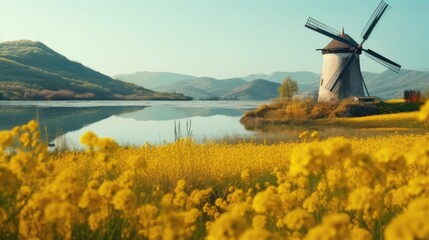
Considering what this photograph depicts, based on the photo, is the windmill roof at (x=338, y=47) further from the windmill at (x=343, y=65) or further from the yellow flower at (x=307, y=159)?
the yellow flower at (x=307, y=159)

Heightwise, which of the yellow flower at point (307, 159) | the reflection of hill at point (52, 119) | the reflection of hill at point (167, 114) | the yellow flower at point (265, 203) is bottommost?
the reflection of hill at point (167, 114)

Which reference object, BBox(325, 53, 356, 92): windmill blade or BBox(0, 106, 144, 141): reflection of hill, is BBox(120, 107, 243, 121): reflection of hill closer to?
BBox(0, 106, 144, 141): reflection of hill

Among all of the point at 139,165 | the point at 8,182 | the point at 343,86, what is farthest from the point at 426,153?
the point at 343,86

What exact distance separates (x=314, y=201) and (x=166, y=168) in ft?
17.4

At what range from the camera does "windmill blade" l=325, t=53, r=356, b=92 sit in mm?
40812

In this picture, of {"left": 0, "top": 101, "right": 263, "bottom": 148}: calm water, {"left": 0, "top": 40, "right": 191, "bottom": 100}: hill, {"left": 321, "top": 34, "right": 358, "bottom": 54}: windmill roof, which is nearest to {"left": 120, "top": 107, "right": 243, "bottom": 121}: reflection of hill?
{"left": 0, "top": 101, "right": 263, "bottom": 148}: calm water

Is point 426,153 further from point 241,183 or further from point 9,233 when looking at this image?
point 241,183

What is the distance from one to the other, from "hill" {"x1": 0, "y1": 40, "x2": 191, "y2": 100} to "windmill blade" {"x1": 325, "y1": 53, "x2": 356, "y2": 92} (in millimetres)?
70977

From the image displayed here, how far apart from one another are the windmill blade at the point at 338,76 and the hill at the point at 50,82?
7098 centimetres

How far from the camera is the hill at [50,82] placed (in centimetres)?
10800

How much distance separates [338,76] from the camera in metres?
40.9

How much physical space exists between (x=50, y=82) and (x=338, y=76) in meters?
114

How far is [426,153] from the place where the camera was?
2.99 m

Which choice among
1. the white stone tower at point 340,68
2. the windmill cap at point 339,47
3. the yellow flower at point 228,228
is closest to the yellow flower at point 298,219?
the yellow flower at point 228,228
